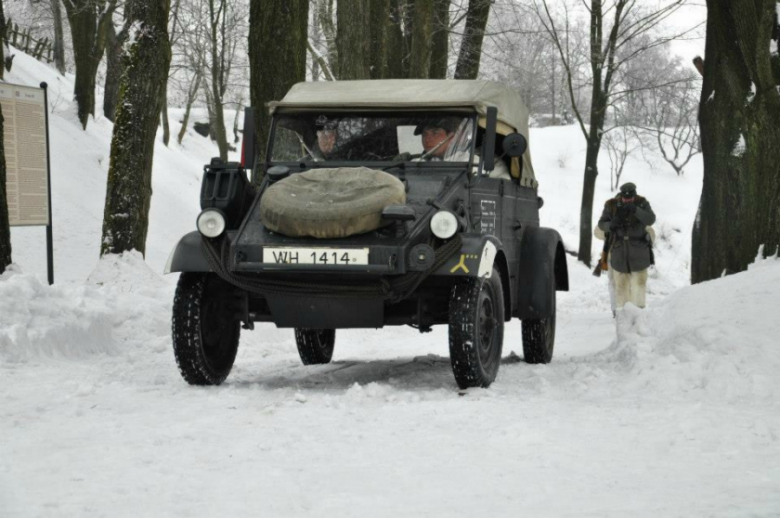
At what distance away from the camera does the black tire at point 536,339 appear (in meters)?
9.30

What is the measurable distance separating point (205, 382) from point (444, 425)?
2.26 m

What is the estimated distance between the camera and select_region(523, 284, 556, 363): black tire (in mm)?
9305

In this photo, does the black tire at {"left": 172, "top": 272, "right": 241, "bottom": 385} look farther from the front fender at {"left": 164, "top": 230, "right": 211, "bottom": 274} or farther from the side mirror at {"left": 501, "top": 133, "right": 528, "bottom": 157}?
the side mirror at {"left": 501, "top": 133, "right": 528, "bottom": 157}

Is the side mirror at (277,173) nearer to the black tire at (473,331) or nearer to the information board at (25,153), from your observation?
the black tire at (473,331)

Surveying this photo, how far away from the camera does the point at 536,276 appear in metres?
8.80

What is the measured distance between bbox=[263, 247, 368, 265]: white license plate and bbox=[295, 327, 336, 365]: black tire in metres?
2.57

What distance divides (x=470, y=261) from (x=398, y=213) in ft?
1.78

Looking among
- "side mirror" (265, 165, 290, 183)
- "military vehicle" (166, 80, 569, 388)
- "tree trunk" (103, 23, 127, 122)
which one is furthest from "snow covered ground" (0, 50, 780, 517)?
"tree trunk" (103, 23, 127, 122)

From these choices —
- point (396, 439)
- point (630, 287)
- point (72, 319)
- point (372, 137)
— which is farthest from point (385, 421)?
point (630, 287)

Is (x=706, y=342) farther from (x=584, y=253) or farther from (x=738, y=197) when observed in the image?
(x=584, y=253)

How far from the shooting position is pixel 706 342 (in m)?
7.46

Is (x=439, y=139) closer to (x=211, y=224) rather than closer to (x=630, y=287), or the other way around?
(x=211, y=224)

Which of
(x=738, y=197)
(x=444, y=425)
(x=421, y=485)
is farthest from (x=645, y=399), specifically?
(x=738, y=197)

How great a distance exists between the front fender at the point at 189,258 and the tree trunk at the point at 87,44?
2205cm
